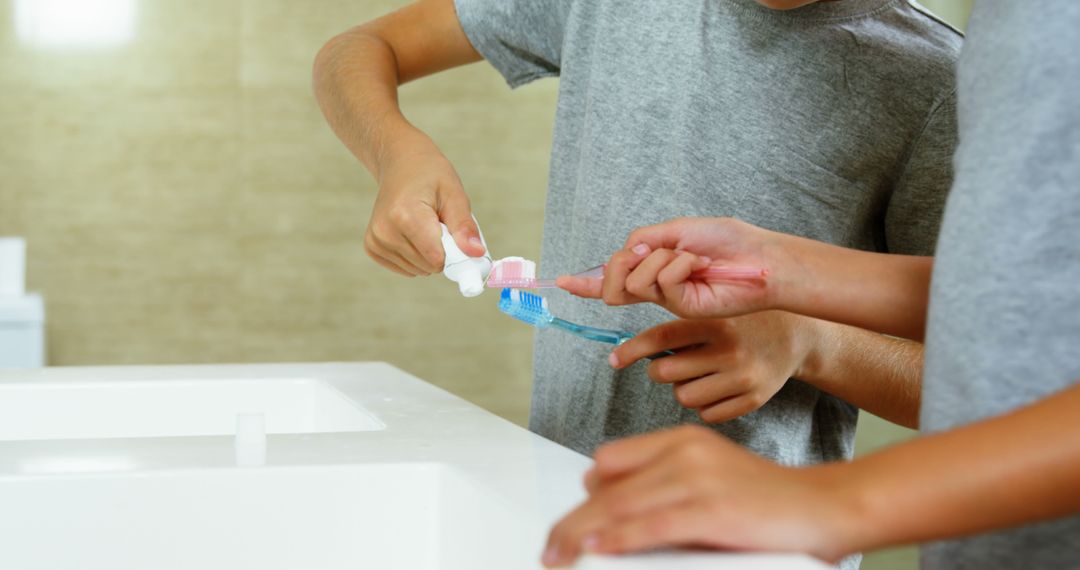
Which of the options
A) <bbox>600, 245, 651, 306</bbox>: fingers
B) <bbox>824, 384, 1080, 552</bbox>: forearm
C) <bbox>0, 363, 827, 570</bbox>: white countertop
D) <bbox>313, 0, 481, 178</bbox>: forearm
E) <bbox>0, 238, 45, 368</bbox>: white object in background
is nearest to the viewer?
<bbox>824, 384, 1080, 552</bbox>: forearm

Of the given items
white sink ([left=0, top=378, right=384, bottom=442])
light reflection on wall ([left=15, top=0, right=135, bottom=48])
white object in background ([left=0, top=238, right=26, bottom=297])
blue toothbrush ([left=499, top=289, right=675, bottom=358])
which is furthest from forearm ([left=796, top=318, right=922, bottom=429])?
light reflection on wall ([left=15, top=0, right=135, bottom=48])

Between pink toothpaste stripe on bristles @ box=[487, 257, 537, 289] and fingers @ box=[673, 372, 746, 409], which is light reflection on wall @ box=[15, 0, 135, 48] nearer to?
pink toothpaste stripe on bristles @ box=[487, 257, 537, 289]

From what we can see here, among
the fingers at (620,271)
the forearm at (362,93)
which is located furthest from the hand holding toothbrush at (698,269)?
the forearm at (362,93)

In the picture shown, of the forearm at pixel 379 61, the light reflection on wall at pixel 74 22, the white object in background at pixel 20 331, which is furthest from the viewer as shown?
the light reflection on wall at pixel 74 22

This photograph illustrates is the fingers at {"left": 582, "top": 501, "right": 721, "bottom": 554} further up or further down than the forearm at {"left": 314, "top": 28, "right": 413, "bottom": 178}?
further down

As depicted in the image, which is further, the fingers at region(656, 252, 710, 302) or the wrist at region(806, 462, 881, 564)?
the fingers at region(656, 252, 710, 302)

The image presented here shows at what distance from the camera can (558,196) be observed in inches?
40.3

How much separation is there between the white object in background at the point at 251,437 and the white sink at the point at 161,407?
0.88 feet

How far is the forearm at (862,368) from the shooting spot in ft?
A: 2.65

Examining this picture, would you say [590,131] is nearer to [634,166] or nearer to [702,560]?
[634,166]

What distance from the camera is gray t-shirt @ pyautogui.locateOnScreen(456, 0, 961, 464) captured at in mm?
849

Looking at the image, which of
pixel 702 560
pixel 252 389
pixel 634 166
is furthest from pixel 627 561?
pixel 252 389

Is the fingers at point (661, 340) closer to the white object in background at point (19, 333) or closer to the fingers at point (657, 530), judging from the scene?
the fingers at point (657, 530)

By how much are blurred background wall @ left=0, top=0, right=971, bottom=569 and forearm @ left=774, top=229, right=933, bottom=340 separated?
2070 mm
